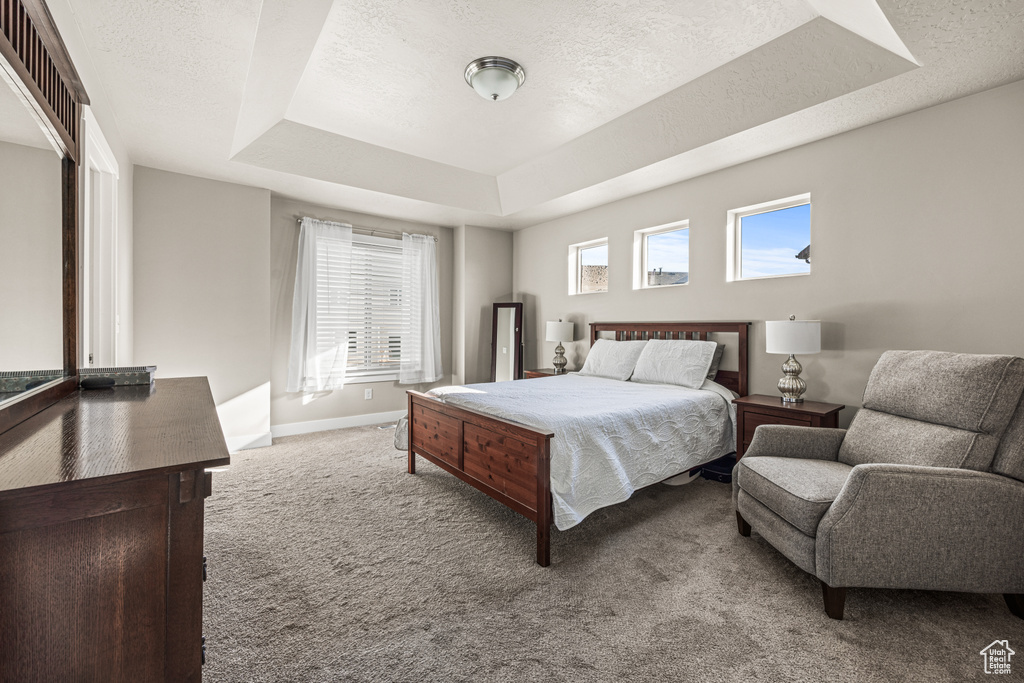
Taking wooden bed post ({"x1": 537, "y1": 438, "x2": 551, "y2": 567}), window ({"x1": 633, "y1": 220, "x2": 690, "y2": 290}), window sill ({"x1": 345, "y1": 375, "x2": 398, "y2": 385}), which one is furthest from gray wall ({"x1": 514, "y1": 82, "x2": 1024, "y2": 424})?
window sill ({"x1": 345, "y1": 375, "x2": 398, "y2": 385})

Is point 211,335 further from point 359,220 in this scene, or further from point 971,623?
point 971,623

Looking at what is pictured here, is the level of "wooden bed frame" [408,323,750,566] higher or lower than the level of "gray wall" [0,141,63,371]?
lower

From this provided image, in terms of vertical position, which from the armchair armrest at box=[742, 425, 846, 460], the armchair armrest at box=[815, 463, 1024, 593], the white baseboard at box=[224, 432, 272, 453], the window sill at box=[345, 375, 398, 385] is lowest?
the white baseboard at box=[224, 432, 272, 453]

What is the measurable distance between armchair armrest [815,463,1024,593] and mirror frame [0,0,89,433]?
8.77 feet

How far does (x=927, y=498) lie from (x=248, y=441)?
4.75m

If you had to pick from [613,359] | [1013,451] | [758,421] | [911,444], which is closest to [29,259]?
[911,444]

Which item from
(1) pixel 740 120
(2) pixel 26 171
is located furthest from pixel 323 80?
(1) pixel 740 120

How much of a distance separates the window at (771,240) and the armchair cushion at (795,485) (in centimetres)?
175

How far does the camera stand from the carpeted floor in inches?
60.7

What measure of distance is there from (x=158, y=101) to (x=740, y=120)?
3.71 metres

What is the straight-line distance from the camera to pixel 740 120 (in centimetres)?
298

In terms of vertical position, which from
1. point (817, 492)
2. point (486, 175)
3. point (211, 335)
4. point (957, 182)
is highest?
point (486, 175)

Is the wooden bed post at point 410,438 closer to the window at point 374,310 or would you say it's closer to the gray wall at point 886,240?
the window at point 374,310

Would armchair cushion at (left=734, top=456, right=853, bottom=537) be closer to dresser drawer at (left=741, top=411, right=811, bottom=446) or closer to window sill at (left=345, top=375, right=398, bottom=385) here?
dresser drawer at (left=741, top=411, right=811, bottom=446)
